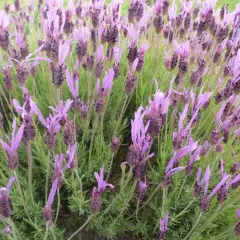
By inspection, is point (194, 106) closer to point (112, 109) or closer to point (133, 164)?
point (133, 164)

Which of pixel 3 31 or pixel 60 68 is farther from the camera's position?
pixel 3 31

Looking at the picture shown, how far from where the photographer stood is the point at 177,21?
1.88m

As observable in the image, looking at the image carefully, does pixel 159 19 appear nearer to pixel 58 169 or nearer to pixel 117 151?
pixel 117 151

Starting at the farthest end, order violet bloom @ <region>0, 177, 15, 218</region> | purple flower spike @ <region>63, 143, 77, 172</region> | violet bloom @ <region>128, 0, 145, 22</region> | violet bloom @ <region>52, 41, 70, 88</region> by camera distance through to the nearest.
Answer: violet bloom @ <region>128, 0, 145, 22</region>, violet bloom @ <region>52, 41, 70, 88</region>, purple flower spike @ <region>63, 143, 77, 172</region>, violet bloom @ <region>0, 177, 15, 218</region>

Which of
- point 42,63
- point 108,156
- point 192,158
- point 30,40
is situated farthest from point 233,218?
point 30,40

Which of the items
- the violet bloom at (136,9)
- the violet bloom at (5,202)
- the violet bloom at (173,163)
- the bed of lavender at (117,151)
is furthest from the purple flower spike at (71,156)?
the violet bloom at (136,9)

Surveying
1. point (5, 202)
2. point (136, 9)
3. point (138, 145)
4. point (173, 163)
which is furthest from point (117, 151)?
point (136, 9)

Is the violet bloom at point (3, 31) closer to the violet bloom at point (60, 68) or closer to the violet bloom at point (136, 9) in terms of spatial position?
the violet bloom at point (60, 68)

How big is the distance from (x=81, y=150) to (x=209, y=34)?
1036 mm

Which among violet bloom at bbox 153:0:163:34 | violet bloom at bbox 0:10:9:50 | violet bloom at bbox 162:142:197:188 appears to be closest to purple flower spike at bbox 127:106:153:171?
violet bloom at bbox 162:142:197:188

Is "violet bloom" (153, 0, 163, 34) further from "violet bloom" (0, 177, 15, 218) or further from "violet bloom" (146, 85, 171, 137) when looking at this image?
"violet bloom" (0, 177, 15, 218)

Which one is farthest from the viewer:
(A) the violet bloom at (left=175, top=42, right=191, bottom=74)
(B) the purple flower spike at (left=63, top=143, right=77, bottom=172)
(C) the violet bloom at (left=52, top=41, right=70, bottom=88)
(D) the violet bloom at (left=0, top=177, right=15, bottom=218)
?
(A) the violet bloom at (left=175, top=42, right=191, bottom=74)

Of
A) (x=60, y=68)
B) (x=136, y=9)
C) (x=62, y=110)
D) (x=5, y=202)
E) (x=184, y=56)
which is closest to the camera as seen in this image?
(x=5, y=202)

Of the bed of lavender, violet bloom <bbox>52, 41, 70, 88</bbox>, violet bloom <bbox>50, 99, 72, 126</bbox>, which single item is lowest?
the bed of lavender
